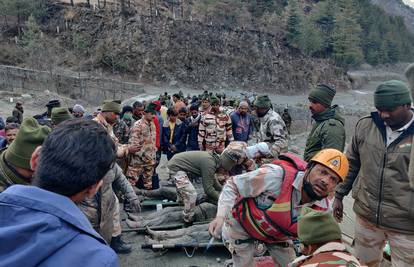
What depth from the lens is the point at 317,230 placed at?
2223 mm

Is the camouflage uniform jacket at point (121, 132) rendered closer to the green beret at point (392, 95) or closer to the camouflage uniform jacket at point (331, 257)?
the green beret at point (392, 95)

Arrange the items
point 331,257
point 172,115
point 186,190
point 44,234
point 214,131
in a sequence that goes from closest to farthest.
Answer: point 44,234 → point 331,257 → point 186,190 → point 214,131 → point 172,115

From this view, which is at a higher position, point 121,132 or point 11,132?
point 11,132

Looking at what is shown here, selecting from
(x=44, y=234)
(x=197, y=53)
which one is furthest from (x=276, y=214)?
(x=197, y=53)

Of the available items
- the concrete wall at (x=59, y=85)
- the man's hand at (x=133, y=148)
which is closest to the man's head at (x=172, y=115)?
the man's hand at (x=133, y=148)

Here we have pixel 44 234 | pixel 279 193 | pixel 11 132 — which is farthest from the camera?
pixel 11 132

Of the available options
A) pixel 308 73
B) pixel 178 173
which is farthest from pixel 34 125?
pixel 308 73

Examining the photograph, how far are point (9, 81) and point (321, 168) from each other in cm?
3161

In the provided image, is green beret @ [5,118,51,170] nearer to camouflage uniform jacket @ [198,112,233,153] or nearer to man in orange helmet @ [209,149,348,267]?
man in orange helmet @ [209,149,348,267]

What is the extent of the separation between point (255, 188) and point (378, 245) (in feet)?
4.79

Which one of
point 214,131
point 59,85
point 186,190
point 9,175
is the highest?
point 9,175

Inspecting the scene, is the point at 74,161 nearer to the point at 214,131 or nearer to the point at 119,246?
the point at 119,246

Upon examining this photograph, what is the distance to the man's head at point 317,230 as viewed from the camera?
7.23 feet

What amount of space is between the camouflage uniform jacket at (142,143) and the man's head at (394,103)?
4.17 meters
